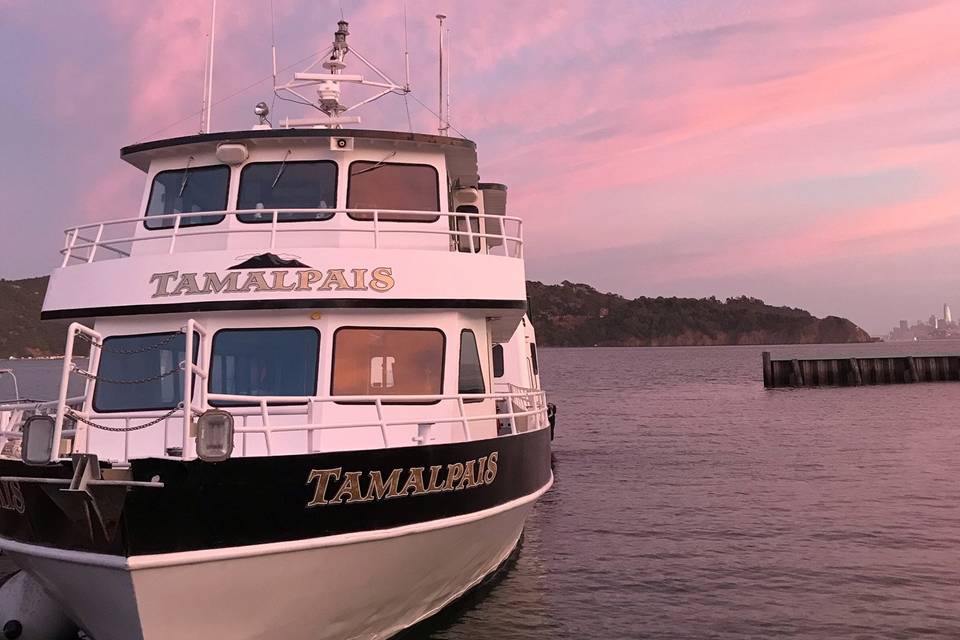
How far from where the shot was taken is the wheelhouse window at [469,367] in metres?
9.84

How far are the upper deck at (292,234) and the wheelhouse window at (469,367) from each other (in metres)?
0.58

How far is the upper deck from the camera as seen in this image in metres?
9.02

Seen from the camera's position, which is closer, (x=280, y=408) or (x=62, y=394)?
(x=62, y=394)

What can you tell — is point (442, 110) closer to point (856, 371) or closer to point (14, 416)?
point (14, 416)

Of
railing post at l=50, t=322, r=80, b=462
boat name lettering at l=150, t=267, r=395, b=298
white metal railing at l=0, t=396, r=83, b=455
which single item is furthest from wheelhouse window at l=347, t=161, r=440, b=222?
railing post at l=50, t=322, r=80, b=462

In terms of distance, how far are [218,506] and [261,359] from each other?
2.63 metres

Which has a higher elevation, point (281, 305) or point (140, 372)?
point (281, 305)

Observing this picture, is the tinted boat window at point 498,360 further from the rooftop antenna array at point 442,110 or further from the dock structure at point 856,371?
the dock structure at point 856,371

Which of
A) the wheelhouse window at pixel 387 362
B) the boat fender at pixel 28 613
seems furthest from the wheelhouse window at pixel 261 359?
the boat fender at pixel 28 613

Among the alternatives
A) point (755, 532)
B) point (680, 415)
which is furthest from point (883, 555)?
point (680, 415)

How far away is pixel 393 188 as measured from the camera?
1071cm

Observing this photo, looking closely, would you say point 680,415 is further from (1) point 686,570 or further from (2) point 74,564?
(2) point 74,564

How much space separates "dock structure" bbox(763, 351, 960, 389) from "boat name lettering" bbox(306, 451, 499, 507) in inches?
2402

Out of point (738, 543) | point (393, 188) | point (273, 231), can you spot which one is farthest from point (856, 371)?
point (273, 231)
